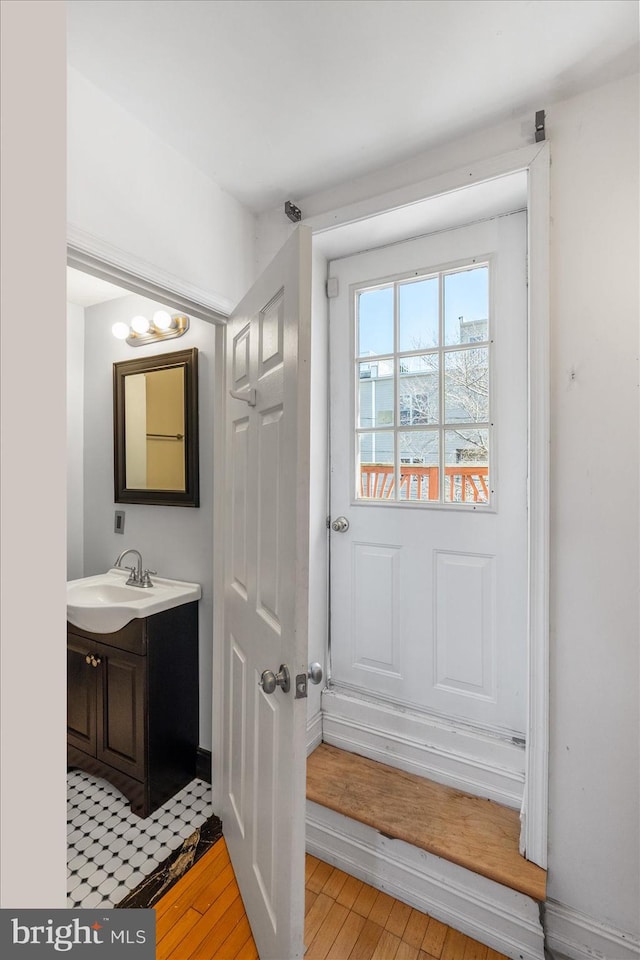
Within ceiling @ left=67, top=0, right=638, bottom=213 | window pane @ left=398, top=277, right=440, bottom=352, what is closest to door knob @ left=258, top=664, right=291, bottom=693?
window pane @ left=398, top=277, right=440, bottom=352

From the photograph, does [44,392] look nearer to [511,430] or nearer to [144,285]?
[144,285]

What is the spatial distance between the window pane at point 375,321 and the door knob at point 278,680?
131cm

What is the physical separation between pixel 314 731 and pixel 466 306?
1.75m

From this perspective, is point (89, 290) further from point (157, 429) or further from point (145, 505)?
point (145, 505)

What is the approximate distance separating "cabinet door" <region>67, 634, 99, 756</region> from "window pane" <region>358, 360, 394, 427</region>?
1.45m

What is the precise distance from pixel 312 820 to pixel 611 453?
151 cm

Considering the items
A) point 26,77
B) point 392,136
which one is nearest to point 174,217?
point 392,136

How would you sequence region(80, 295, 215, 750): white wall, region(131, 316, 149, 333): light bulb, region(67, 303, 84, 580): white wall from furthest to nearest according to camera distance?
region(67, 303, 84, 580): white wall < region(131, 316, 149, 333): light bulb < region(80, 295, 215, 750): white wall

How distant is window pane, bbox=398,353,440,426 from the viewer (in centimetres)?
172

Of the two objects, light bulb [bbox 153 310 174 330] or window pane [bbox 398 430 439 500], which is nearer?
window pane [bbox 398 430 439 500]

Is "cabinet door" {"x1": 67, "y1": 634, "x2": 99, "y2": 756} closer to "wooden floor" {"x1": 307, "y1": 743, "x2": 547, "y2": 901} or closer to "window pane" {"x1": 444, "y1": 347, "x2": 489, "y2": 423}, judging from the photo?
"wooden floor" {"x1": 307, "y1": 743, "x2": 547, "y2": 901}

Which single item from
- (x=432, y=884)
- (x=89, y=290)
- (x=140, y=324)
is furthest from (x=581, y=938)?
(x=89, y=290)

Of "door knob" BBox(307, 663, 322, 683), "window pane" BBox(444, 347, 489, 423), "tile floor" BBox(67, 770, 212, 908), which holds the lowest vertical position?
"tile floor" BBox(67, 770, 212, 908)

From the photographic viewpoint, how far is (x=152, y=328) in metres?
2.04
